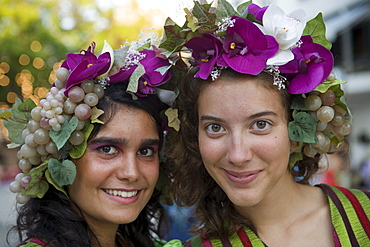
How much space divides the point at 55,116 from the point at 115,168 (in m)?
0.43

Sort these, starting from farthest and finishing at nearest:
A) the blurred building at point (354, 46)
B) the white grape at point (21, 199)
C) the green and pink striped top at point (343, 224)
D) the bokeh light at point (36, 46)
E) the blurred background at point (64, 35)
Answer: the blurred building at point (354, 46) → the bokeh light at point (36, 46) → the blurred background at point (64, 35) → the white grape at point (21, 199) → the green and pink striped top at point (343, 224)

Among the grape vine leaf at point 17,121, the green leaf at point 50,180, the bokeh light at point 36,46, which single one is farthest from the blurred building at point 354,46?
the green leaf at point 50,180

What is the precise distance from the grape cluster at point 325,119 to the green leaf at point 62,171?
1.29 metres

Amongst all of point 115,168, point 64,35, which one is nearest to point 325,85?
point 115,168

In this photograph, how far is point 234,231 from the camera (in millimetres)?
2535

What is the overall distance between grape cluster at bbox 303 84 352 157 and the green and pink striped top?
255 mm

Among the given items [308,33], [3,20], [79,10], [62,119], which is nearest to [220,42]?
[308,33]

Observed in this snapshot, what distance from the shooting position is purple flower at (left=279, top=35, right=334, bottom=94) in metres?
2.32

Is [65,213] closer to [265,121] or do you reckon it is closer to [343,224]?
[265,121]

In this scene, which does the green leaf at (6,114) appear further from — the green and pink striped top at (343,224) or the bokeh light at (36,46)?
the bokeh light at (36,46)

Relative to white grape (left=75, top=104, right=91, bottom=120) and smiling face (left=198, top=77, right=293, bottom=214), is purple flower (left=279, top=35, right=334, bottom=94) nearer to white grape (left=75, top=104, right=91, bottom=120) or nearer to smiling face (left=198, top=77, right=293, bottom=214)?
smiling face (left=198, top=77, right=293, bottom=214)

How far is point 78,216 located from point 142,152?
51 centimetres

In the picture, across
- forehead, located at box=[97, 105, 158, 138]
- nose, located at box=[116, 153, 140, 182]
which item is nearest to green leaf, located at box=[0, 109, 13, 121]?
forehead, located at box=[97, 105, 158, 138]

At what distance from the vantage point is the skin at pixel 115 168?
8.29 ft
